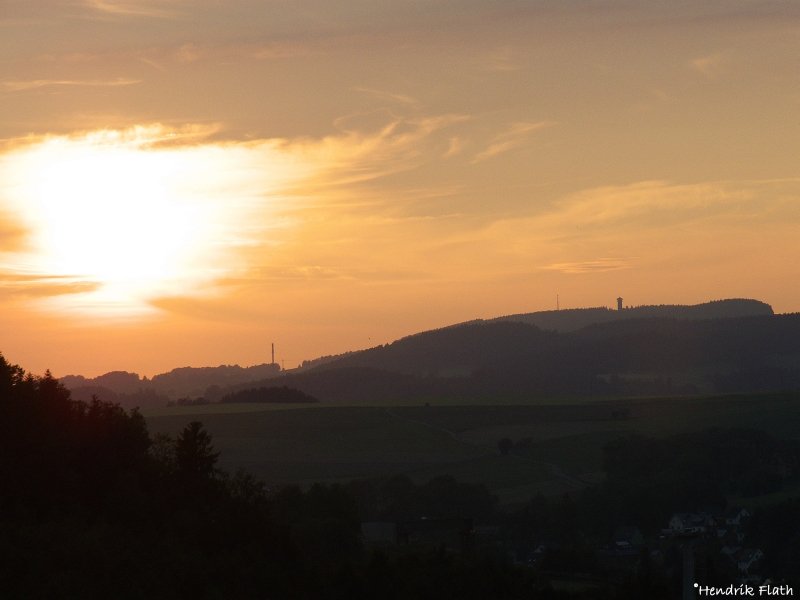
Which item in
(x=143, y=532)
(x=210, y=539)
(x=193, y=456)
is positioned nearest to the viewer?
(x=143, y=532)

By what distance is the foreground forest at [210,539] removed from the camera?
61.9m

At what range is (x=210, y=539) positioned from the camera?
77188mm

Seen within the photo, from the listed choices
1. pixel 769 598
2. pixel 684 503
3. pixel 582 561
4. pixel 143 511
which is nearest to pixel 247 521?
pixel 143 511

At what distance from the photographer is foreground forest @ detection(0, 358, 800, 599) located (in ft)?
203

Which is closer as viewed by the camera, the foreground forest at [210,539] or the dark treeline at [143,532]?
the dark treeline at [143,532]

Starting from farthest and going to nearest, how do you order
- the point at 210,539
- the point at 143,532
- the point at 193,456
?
the point at 193,456, the point at 210,539, the point at 143,532

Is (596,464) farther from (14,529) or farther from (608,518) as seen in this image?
(14,529)

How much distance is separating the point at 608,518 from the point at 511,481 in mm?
25941

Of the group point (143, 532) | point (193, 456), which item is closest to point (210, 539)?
point (143, 532)

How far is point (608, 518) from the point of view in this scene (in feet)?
524

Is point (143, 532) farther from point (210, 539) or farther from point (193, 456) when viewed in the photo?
point (193, 456)

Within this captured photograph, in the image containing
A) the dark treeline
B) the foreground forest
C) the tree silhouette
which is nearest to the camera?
the dark treeline

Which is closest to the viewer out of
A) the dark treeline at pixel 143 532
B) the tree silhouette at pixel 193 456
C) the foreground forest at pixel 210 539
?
the dark treeline at pixel 143 532

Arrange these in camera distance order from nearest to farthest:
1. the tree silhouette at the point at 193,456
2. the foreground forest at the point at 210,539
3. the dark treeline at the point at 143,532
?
the dark treeline at the point at 143,532 < the foreground forest at the point at 210,539 < the tree silhouette at the point at 193,456
